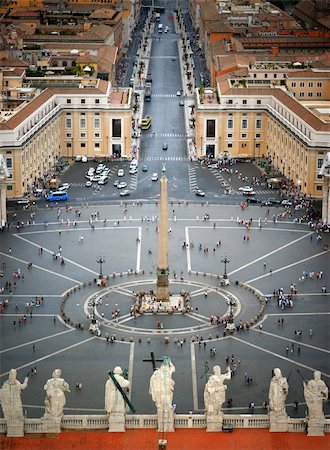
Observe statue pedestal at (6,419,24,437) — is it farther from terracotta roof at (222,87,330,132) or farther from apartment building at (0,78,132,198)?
apartment building at (0,78,132,198)

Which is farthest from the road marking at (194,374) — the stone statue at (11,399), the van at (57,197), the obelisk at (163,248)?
the van at (57,197)

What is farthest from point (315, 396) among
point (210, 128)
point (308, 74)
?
point (308, 74)

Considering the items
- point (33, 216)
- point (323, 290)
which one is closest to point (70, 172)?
point (33, 216)

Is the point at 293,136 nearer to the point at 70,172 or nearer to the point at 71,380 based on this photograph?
the point at 70,172

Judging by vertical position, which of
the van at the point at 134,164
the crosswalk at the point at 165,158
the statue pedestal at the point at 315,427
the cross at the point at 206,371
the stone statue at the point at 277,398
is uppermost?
the crosswalk at the point at 165,158

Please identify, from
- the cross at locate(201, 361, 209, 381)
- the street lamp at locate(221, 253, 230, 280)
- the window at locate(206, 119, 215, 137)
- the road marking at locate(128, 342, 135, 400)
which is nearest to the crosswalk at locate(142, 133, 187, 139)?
the window at locate(206, 119, 215, 137)

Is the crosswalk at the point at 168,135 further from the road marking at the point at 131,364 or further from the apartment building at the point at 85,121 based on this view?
the road marking at the point at 131,364

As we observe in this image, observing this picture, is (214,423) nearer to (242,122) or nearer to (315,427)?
(315,427)
